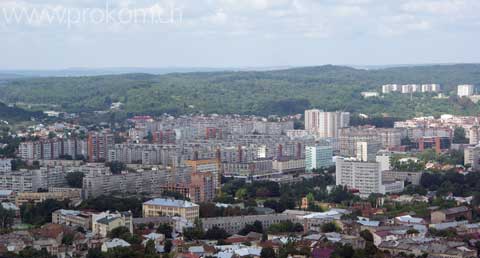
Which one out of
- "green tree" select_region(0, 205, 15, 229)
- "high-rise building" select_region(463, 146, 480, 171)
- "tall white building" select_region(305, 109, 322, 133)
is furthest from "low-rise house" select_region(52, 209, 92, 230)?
"tall white building" select_region(305, 109, 322, 133)

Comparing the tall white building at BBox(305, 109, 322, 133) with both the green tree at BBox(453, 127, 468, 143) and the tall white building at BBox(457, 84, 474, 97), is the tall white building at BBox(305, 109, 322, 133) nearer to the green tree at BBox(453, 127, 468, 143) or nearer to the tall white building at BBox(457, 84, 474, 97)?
the green tree at BBox(453, 127, 468, 143)

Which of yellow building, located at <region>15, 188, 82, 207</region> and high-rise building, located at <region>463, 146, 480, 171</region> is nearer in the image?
yellow building, located at <region>15, 188, 82, 207</region>

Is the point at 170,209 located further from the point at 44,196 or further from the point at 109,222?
the point at 44,196

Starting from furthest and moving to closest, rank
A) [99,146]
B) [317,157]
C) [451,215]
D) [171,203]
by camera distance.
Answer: [99,146]
[317,157]
[171,203]
[451,215]

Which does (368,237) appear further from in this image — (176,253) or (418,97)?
(418,97)

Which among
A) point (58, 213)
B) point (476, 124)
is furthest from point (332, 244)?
point (476, 124)

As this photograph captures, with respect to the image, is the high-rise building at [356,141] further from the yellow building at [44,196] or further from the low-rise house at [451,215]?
the low-rise house at [451,215]

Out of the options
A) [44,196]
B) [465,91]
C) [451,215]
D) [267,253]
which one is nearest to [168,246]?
[267,253]
